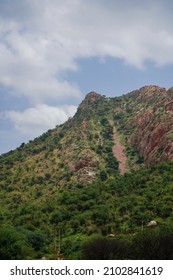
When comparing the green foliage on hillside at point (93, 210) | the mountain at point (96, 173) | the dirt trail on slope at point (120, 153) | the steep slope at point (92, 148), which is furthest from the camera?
the dirt trail on slope at point (120, 153)

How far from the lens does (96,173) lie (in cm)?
11925

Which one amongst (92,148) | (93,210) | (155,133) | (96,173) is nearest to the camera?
(93,210)

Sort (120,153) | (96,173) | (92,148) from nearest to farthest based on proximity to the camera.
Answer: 1. (96,173)
2. (92,148)
3. (120,153)

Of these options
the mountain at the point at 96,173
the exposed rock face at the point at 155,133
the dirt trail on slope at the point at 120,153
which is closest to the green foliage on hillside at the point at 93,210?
the mountain at the point at 96,173

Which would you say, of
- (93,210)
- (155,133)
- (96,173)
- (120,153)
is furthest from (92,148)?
(93,210)

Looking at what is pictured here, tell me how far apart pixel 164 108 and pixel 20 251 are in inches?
3660

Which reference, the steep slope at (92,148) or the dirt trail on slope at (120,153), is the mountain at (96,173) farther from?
the dirt trail on slope at (120,153)

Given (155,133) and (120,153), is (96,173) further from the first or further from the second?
(120,153)

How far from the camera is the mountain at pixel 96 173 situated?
78750 millimetres

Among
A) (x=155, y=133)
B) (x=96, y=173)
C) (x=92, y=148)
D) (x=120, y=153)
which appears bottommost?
(x=96, y=173)

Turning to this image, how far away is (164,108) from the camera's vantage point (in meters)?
134

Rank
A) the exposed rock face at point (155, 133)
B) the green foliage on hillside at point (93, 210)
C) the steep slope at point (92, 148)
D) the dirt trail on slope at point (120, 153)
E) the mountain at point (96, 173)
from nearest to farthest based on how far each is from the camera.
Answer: the green foliage on hillside at point (93, 210) < the mountain at point (96, 173) < the exposed rock face at point (155, 133) < the steep slope at point (92, 148) < the dirt trail on slope at point (120, 153)

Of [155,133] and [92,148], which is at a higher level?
[155,133]
